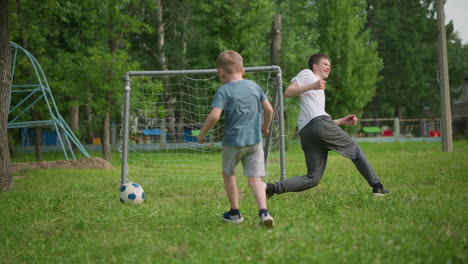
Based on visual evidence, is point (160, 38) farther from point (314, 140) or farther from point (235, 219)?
point (235, 219)

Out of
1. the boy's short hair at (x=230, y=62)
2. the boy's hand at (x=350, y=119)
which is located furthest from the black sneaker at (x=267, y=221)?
the boy's hand at (x=350, y=119)

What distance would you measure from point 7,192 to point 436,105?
1434 inches

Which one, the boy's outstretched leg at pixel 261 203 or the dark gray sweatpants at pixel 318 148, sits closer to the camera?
the boy's outstretched leg at pixel 261 203

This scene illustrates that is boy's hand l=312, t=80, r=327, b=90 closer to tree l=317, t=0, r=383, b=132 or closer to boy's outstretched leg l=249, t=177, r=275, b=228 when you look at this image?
boy's outstretched leg l=249, t=177, r=275, b=228

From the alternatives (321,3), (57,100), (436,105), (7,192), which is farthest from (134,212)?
(436,105)

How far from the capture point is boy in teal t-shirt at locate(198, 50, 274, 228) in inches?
158

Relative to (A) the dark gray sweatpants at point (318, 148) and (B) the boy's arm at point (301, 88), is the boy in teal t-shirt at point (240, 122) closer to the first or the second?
(B) the boy's arm at point (301, 88)

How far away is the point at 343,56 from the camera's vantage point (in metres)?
28.0

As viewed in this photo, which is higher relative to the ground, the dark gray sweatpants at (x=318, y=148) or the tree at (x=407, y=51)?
the tree at (x=407, y=51)

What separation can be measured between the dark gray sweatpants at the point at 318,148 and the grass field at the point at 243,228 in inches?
9.1

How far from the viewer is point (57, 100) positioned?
18078 millimetres

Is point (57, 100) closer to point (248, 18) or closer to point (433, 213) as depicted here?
point (248, 18)

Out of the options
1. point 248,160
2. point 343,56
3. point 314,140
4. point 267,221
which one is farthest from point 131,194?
point 343,56

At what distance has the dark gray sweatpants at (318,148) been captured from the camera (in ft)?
17.6
